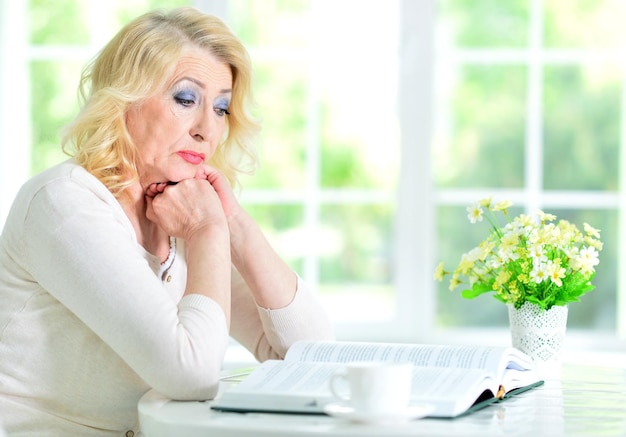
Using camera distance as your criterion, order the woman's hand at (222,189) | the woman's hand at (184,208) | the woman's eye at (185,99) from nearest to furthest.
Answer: the woman's hand at (184,208) < the woman's eye at (185,99) < the woman's hand at (222,189)

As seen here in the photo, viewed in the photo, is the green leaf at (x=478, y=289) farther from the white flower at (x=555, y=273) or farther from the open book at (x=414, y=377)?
the open book at (x=414, y=377)

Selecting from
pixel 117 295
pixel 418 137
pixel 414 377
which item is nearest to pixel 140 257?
pixel 117 295

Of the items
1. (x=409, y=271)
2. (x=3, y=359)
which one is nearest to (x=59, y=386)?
(x=3, y=359)


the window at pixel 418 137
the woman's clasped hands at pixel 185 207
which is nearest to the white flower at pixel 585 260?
the woman's clasped hands at pixel 185 207

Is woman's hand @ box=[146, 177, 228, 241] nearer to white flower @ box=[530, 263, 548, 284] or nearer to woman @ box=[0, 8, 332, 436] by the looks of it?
woman @ box=[0, 8, 332, 436]

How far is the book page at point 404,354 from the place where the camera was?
162cm

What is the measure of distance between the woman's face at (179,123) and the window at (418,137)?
1179 millimetres

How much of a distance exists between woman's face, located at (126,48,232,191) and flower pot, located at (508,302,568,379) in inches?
29.7

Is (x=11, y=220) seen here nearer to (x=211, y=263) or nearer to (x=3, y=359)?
(x=3, y=359)

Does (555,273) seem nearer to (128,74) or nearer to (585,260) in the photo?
(585,260)

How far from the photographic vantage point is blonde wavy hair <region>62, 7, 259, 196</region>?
1882 millimetres

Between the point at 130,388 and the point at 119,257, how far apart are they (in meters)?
0.29

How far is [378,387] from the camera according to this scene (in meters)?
1.28

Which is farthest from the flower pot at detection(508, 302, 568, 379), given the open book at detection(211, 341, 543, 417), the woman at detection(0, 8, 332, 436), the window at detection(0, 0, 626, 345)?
the window at detection(0, 0, 626, 345)
